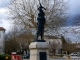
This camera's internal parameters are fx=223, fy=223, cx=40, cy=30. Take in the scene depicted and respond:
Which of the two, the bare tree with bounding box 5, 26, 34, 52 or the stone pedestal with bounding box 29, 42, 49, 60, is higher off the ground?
the bare tree with bounding box 5, 26, 34, 52

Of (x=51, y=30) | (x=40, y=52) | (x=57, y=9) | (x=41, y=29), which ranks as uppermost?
(x=57, y=9)

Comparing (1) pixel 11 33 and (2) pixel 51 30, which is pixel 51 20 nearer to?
(2) pixel 51 30

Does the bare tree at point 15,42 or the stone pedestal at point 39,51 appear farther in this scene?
the bare tree at point 15,42

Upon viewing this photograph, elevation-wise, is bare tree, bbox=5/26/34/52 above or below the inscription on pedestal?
above

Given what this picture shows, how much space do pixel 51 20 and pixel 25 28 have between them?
503 centimetres

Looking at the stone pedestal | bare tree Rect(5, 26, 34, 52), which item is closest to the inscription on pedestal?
the stone pedestal

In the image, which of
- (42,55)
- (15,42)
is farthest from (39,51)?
(15,42)

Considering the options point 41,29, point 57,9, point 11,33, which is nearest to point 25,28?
point 57,9

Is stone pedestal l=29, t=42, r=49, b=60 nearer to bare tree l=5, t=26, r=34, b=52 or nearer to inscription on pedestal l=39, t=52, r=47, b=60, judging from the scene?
inscription on pedestal l=39, t=52, r=47, b=60

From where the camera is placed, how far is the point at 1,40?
7788 centimetres

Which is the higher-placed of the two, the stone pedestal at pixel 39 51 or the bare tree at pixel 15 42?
the bare tree at pixel 15 42

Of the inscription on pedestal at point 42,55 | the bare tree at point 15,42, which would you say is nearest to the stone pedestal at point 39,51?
the inscription on pedestal at point 42,55

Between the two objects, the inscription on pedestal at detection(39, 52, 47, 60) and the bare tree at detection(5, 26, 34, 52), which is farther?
the bare tree at detection(5, 26, 34, 52)

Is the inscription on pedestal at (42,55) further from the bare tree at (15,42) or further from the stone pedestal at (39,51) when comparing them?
the bare tree at (15,42)
